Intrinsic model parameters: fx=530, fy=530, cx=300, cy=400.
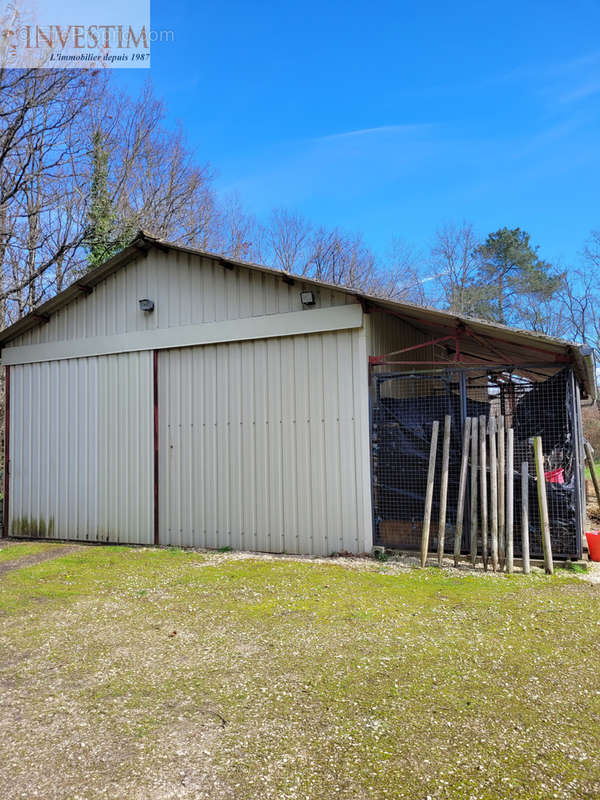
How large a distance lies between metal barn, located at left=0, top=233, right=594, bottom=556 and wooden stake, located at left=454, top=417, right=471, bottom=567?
0.63 feet

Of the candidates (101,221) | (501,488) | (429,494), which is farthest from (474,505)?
(101,221)

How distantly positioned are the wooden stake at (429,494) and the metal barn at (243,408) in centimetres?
26

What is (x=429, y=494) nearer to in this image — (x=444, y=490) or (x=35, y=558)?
(x=444, y=490)

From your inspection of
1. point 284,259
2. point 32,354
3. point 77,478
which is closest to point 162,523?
point 77,478

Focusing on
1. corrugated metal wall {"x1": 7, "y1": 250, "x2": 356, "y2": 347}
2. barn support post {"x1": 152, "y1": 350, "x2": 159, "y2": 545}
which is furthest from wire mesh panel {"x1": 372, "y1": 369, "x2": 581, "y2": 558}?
barn support post {"x1": 152, "y1": 350, "x2": 159, "y2": 545}

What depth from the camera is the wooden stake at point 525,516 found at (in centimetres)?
517

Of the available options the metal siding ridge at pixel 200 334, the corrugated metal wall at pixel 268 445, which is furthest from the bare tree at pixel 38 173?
the corrugated metal wall at pixel 268 445

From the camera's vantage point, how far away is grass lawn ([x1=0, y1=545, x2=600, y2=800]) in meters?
2.08

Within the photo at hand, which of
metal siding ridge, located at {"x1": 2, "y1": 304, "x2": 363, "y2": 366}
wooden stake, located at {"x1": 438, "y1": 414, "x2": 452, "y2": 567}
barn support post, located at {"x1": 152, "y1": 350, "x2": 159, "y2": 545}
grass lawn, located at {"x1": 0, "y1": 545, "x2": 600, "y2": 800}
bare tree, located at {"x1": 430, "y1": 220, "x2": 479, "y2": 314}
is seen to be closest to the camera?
grass lawn, located at {"x1": 0, "y1": 545, "x2": 600, "y2": 800}

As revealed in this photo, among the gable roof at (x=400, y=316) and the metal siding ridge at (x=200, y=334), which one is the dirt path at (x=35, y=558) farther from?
the gable roof at (x=400, y=316)

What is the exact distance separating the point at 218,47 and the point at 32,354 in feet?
25.5

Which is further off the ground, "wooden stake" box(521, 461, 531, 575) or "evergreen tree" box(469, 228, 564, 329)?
"evergreen tree" box(469, 228, 564, 329)

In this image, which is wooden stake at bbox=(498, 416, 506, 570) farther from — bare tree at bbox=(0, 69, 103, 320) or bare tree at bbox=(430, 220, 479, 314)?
bare tree at bbox=(430, 220, 479, 314)

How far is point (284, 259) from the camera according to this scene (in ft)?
70.3
